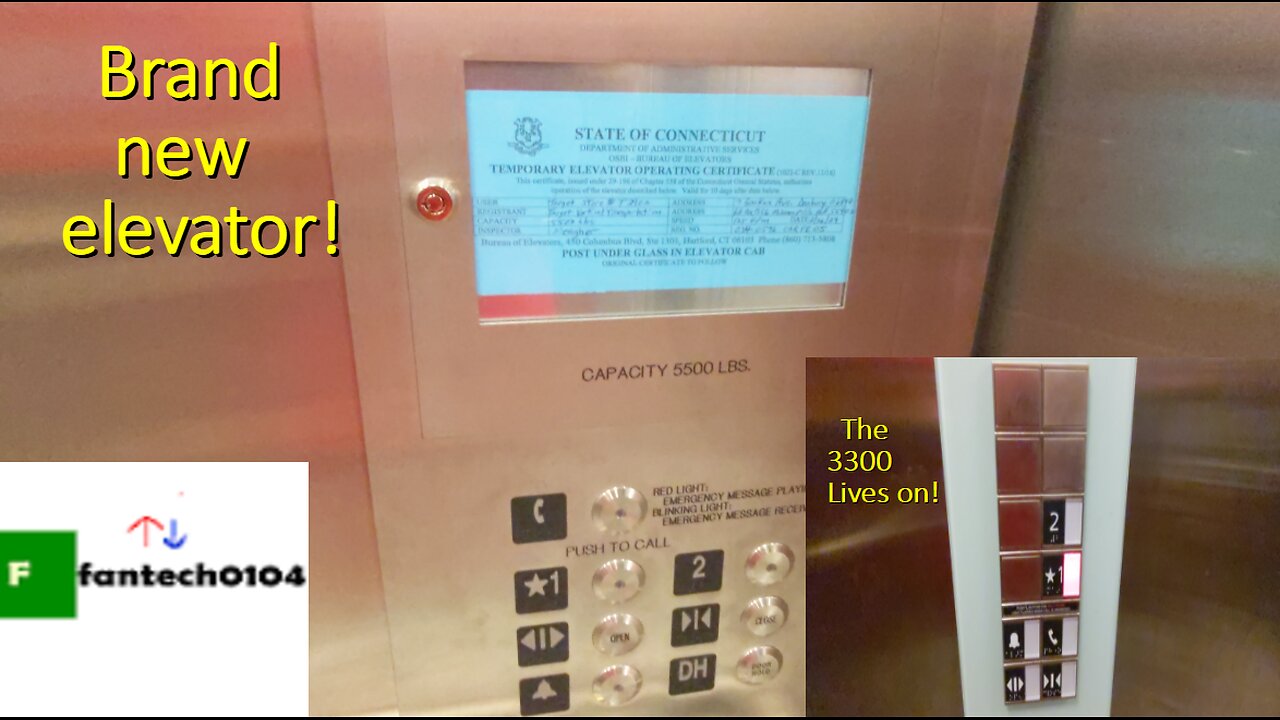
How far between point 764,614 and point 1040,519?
186 millimetres

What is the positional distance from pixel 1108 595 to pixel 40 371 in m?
0.64

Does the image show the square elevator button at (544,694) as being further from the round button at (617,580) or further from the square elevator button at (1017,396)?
the square elevator button at (1017,396)

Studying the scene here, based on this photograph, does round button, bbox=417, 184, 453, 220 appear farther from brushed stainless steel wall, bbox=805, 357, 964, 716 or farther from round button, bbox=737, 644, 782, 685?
round button, bbox=737, 644, 782, 685

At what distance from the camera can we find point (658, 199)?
0.43 metres

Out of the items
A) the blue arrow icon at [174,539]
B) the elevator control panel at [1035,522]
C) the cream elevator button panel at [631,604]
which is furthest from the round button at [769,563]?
the blue arrow icon at [174,539]

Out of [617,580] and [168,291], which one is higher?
[168,291]

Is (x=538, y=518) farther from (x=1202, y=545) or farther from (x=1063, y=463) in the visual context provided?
(x=1202, y=545)

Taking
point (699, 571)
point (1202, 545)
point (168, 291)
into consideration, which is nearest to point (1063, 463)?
point (1202, 545)

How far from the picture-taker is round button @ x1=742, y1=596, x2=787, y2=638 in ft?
1.74

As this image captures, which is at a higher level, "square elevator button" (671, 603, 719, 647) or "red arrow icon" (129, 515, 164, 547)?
"red arrow icon" (129, 515, 164, 547)

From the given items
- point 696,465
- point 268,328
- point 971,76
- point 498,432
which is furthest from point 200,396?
point 971,76

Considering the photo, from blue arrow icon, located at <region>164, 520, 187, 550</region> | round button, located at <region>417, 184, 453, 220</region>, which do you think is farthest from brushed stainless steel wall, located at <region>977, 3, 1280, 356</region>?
blue arrow icon, located at <region>164, 520, 187, 550</region>

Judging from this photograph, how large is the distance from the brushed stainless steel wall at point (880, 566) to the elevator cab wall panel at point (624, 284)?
0.09 feet

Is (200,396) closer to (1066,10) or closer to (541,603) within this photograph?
(541,603)
